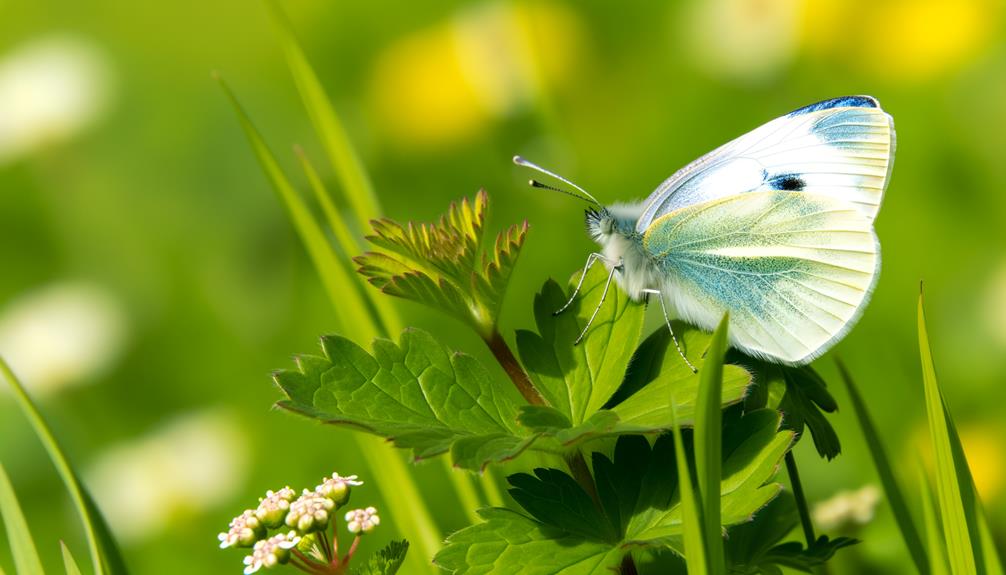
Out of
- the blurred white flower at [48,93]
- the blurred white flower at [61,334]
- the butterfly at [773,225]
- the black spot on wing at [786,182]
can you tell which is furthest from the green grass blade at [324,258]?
the blurred white flower at [48,93]

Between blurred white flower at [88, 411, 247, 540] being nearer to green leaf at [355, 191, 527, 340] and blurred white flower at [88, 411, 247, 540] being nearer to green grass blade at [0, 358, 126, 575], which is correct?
green grass blade at [0, 358, 126, 575]

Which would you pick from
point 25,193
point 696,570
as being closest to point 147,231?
point 25,193

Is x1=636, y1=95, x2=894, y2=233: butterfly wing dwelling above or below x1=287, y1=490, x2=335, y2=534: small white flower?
above

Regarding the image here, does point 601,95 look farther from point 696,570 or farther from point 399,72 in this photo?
point 696,570

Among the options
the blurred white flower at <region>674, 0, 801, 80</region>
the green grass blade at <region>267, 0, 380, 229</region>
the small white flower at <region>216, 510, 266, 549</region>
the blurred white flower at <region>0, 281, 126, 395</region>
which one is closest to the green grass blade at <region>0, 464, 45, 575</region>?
the small white flower at <region>216, 510, 266, 549</region>

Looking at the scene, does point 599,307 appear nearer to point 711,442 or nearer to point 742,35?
point 711,442

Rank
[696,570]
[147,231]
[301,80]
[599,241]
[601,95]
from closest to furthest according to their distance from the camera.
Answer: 1. [696,570]
2. [599,241]
3. [301,80]
4. [147,231]
5. [601,95]
